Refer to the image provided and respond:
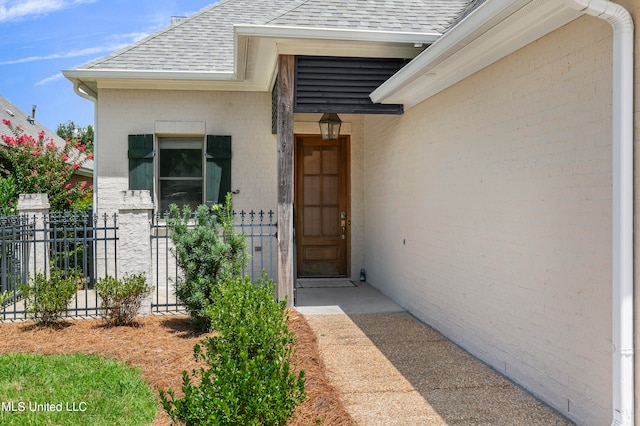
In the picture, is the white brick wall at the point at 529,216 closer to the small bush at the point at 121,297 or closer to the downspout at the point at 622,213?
the downspout at the point at 622,213

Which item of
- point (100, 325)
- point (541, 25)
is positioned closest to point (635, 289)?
point (541, 25)

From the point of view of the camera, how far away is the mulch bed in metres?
3.70

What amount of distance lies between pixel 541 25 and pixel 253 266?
579cm

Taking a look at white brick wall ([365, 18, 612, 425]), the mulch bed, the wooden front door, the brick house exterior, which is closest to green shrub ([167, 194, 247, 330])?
the mulch bed

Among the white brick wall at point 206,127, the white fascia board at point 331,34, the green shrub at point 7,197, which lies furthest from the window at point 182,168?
the white fascia board at point 331,34

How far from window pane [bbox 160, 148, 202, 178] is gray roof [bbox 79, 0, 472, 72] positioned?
1355mm

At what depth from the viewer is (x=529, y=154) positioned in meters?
4.03

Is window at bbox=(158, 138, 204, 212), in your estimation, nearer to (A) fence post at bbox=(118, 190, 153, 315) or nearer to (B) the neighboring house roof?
(A) fence post at bbox=(118, 190, 153, 315)

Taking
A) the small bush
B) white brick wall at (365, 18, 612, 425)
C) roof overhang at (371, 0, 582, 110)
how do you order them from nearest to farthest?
1. white brick wall at (365, 18, 612, 425)
2. roof overhang at (371, 0, 582, 110)
3. the small bush

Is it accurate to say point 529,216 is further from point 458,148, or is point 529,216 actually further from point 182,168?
point 182,168

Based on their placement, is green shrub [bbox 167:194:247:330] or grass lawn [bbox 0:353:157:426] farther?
green shrub [bbox 167:194:247:330]

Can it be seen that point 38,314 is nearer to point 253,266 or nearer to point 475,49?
point 253,266

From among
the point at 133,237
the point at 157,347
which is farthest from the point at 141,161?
the point at 157,347

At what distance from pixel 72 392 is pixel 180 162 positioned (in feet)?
16.7
